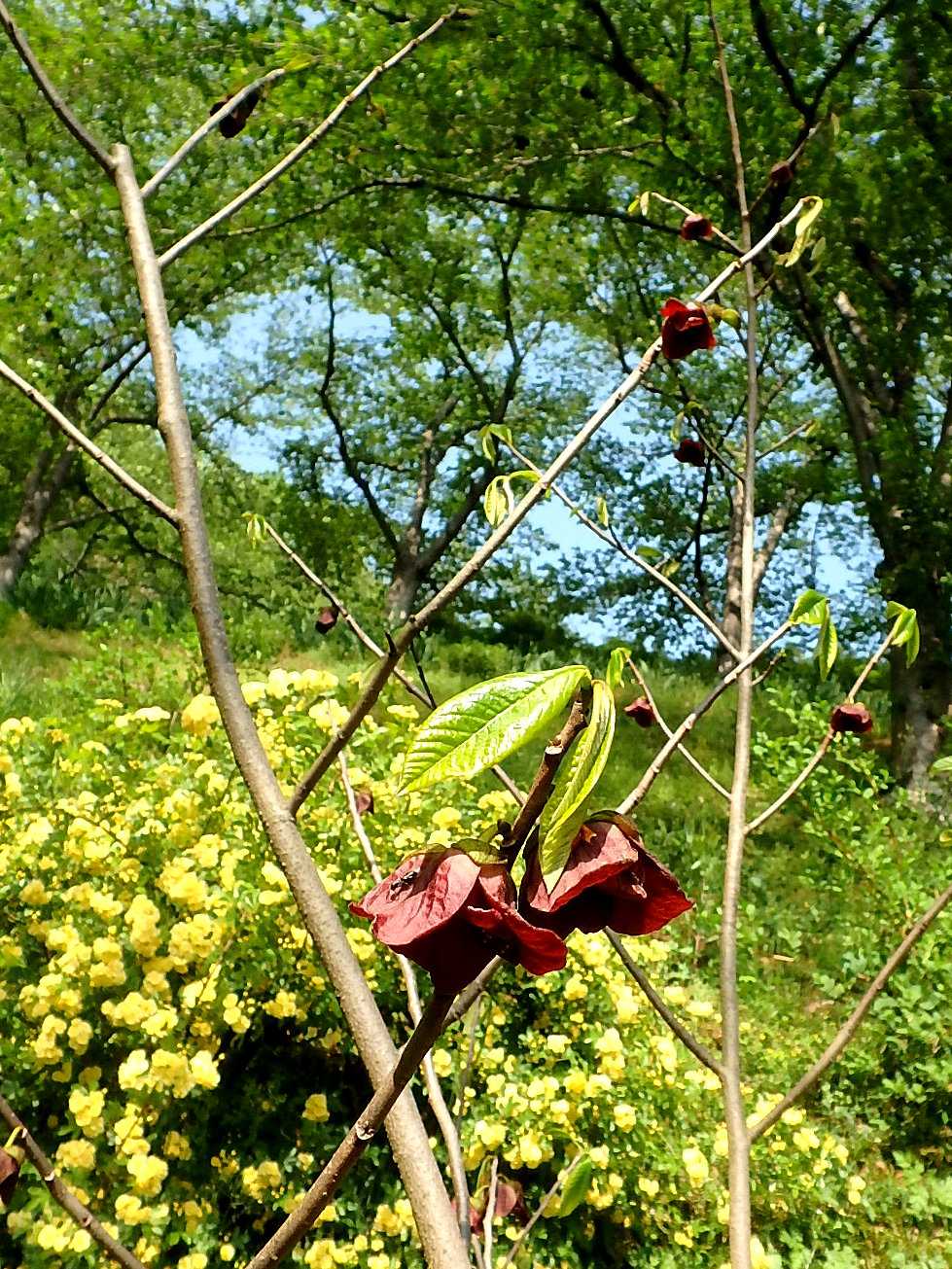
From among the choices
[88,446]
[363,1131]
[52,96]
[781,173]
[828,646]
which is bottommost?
[363,1131]

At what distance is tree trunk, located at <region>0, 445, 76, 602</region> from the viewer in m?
10.9

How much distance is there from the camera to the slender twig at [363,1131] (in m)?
A: 0.36

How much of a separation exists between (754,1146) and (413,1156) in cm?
232

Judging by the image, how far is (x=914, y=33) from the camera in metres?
5.21

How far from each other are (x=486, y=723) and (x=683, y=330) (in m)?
0.41

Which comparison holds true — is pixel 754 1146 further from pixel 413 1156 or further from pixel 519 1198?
pixel 413 1156

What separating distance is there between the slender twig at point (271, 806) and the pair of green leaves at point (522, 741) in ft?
0.68

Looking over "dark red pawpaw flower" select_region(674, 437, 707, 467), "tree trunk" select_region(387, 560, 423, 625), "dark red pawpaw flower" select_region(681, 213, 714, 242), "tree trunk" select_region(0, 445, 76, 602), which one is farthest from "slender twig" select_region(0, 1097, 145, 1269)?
"tree trunk" select_region(387, 560, 423, 625)

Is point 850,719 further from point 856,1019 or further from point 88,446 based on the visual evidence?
point 88,446

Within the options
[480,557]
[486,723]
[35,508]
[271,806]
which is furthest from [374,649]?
[35,508]

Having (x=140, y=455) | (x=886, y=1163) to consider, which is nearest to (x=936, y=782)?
(x=886, y=1163)

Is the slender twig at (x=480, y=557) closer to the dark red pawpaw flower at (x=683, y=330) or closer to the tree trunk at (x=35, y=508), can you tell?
the dark red pawpaw flower at (x=683, y=330)

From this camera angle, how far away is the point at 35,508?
11406 mm

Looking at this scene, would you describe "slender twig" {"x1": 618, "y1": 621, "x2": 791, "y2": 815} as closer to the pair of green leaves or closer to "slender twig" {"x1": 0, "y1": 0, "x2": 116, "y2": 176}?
the pair of green leaves
